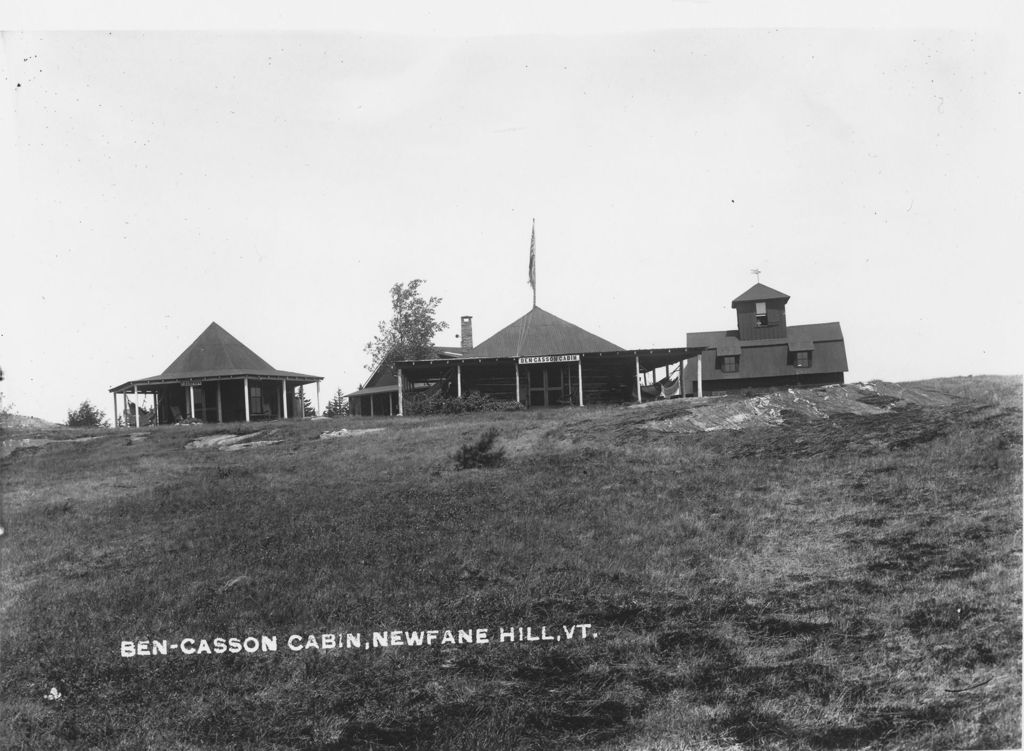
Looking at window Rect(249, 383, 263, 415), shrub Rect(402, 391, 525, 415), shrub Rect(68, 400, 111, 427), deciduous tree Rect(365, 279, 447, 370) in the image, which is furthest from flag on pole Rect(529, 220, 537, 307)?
window Rect(249, 383, 263, 415)

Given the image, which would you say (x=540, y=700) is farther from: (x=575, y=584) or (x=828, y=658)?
(x=828, y=658)

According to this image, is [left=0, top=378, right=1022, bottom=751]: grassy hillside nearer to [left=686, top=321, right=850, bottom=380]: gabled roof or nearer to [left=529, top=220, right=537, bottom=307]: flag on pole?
[left=529, top=220, right=537, bottom=307]: flag on pole

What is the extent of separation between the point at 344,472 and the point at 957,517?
8685 millimetres

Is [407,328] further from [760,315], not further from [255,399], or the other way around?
[760,315]

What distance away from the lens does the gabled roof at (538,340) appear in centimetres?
2364

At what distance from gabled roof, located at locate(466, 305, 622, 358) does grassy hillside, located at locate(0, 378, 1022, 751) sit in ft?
40.7

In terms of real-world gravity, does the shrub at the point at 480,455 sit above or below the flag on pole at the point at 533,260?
below

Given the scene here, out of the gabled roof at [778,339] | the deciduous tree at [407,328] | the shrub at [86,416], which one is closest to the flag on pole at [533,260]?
the deciduous tree at [407,328]

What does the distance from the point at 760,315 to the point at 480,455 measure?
97.0ft

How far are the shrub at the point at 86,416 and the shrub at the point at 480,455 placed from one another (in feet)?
18.9

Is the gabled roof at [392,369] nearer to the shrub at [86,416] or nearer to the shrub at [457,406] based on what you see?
the shrub at [457,406]

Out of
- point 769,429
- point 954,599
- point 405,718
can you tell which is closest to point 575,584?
point 405,718

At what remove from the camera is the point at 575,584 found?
25.4 feet

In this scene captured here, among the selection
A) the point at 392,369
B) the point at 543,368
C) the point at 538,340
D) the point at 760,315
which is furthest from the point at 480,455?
the point at 760,315
